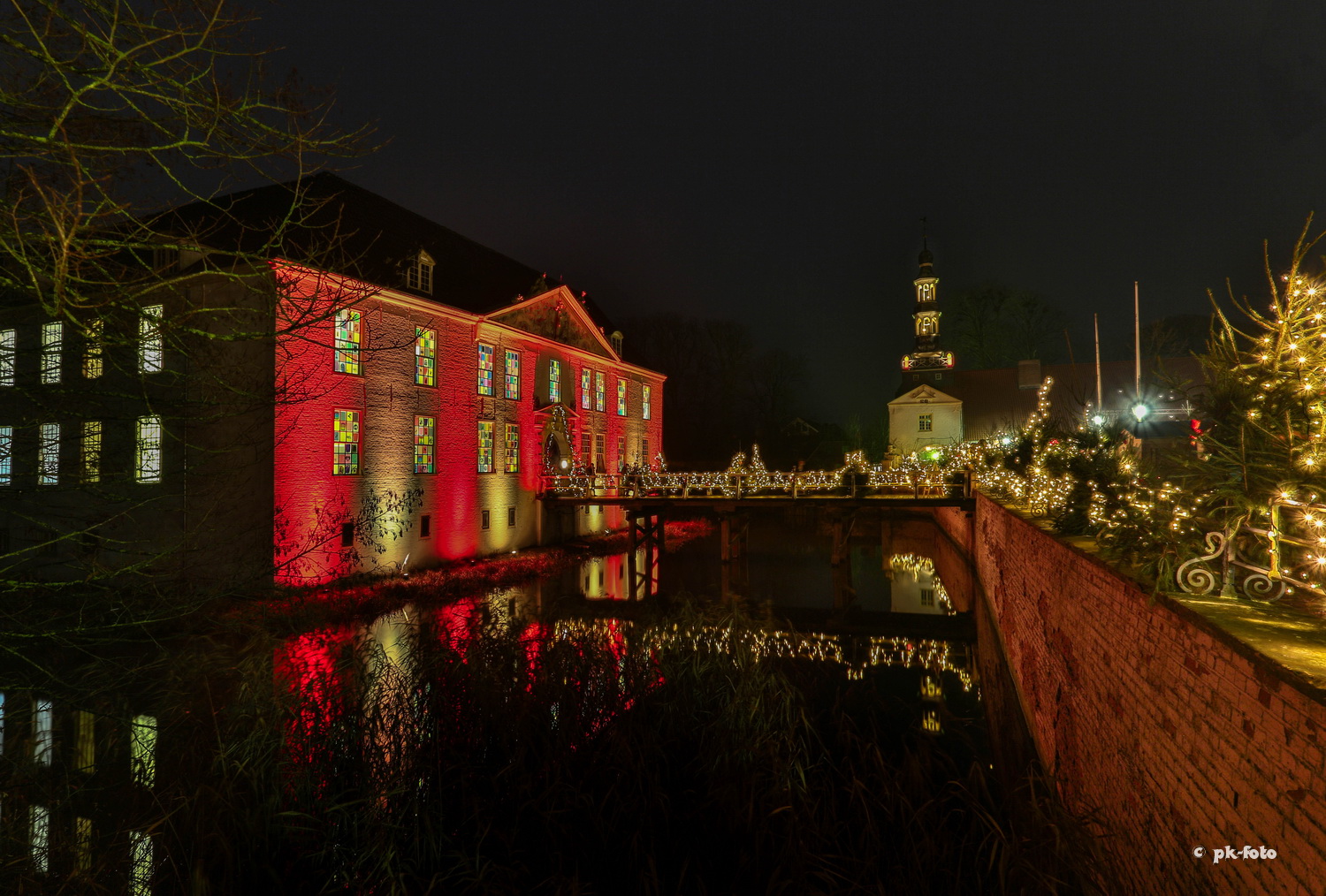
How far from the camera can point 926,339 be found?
49.8 m

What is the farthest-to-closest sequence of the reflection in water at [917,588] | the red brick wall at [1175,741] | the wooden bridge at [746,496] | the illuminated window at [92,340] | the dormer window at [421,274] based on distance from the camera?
the wooden bridge at [746,496] < the dormer window at [421,274] < the reflection in water at [917,588] < the illuminated window at [92,340] < the red brick wall at [1175,741]

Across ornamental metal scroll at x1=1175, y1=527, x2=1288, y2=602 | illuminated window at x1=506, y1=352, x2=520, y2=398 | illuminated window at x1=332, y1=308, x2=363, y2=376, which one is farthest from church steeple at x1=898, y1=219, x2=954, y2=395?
ornamental metal scroll at x1=1175, y1=527, x2=1288, y2=602

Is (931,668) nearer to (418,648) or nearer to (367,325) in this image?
(418,648)

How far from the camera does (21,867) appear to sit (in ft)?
13.9

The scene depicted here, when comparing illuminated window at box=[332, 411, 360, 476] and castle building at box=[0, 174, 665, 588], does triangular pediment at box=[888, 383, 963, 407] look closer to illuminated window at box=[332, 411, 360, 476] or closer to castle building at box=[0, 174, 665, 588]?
castle building at box=[0, 174, 665, 588]

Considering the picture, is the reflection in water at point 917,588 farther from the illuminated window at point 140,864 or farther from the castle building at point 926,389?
the castle building at point 926,389

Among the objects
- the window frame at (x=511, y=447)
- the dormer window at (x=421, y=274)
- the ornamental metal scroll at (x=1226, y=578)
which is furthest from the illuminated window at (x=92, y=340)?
the window frame at (x=511, y=447)

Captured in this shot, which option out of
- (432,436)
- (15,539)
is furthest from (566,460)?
(15,539)

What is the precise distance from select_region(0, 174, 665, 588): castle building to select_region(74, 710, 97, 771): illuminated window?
1.73 meters

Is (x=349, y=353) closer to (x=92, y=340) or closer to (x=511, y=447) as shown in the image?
(x=511, y=447)

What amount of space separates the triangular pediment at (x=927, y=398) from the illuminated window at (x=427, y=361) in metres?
37.0

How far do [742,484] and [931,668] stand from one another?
10.9m

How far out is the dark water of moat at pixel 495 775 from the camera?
440cm

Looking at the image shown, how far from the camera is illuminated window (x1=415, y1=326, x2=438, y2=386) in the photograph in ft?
61.4
